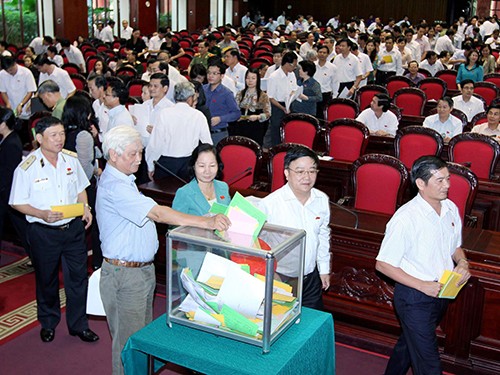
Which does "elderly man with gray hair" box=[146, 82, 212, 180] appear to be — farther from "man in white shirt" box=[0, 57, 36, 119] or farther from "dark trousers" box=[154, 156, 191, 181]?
"man in white shirt" box=[0, 57, 36, 119]

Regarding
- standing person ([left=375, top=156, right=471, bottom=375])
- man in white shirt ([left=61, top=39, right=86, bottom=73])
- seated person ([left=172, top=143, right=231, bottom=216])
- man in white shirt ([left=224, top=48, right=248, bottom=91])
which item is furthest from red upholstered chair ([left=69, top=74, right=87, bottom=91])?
standing person ([left=375, top=156, right=471, bottom=375])

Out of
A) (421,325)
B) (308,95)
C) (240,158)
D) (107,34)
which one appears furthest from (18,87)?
(107,34)

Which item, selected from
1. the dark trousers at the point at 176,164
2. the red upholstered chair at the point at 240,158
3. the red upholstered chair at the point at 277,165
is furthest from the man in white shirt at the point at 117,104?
the red upholstered chair at the point at 277,165

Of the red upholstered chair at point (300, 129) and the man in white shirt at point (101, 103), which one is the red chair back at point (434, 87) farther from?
the man in white shirt at point (101, 103)

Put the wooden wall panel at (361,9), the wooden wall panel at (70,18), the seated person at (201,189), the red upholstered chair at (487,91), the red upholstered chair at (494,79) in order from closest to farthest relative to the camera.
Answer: the seated person at (201,189), the red upholstered chair at (487,91), the red upholstered chair at (494,79), the wooden wall panel at (70,18), the wooden wall panel at (361,9)

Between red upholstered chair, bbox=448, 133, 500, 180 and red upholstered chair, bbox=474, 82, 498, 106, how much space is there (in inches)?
148

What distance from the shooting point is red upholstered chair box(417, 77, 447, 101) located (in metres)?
8.91

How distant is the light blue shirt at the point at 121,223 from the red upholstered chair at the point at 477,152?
314cm

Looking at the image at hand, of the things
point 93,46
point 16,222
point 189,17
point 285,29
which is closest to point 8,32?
point 93,46

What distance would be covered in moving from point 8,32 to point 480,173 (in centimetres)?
1398

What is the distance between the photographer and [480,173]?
5.15m

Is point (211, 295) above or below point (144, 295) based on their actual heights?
above

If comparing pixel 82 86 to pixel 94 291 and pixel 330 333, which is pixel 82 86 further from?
pixel 330 333

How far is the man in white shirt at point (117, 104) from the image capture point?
4688mm
